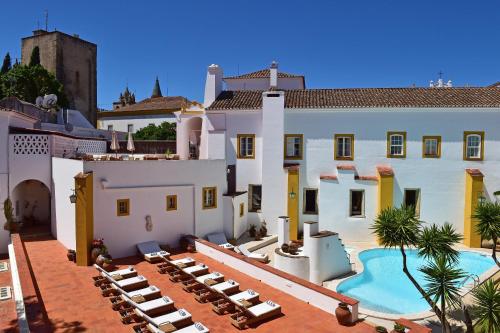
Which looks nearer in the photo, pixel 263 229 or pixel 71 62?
pixel 263 229

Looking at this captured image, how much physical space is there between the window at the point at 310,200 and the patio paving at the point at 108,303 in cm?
980

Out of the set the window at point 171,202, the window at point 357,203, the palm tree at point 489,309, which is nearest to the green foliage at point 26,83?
the window at point 171,202

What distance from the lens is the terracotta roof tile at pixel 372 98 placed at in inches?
864

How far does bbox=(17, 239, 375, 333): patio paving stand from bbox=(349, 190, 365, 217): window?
10778 millimetres

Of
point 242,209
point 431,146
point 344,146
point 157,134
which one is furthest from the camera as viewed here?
point 157,134

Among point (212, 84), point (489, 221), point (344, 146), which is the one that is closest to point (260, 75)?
point (212, 84)

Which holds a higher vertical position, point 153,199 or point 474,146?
point 474,146

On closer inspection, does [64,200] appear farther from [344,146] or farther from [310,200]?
[344,146]

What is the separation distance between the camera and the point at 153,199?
16344 mm

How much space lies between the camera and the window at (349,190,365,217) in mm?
21922

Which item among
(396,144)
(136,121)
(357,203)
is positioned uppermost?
(136,121)

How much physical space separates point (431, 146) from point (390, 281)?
1051 centimetres

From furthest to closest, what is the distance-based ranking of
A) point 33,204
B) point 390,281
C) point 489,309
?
point 33,204 < point 390,281 < point 489,309

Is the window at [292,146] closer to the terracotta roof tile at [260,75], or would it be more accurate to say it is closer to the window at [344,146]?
the window at [344,146]
